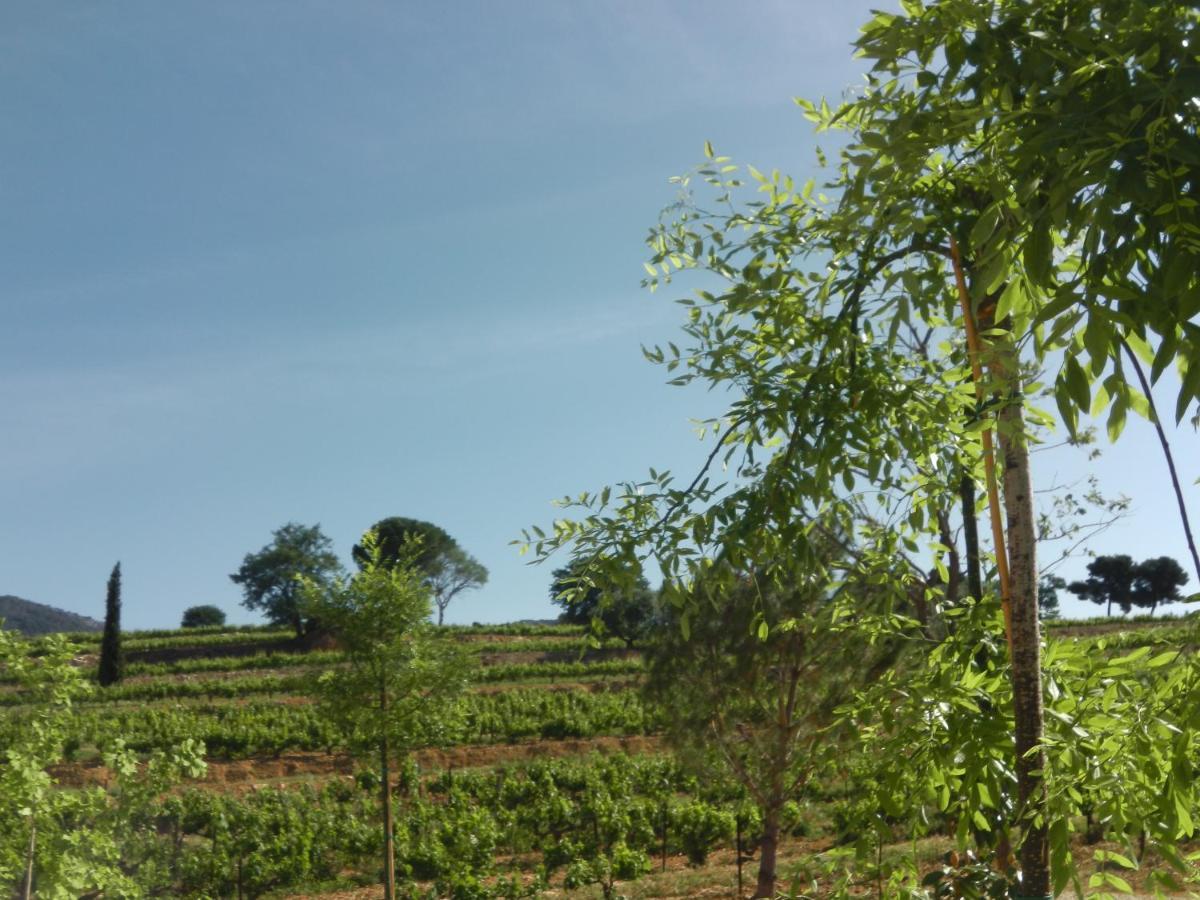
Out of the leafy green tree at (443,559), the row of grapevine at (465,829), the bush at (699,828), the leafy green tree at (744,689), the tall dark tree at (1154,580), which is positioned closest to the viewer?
the leafy green tree at (744,689)

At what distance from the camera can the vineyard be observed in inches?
559

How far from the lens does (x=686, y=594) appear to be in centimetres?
282

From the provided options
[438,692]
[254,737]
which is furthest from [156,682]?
[438,692]

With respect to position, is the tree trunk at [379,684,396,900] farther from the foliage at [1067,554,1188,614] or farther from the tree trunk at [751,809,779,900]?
the foliage at [1067,554,1188,614]

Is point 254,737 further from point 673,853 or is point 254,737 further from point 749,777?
point 749,777

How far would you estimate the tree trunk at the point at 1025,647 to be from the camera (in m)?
2.72

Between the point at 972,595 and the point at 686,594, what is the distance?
1.28 m

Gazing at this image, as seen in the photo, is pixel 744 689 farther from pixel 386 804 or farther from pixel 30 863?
pixel 30 863

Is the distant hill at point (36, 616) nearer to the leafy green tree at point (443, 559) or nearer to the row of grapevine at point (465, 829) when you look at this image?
the leafy green tree at point (443, 559)

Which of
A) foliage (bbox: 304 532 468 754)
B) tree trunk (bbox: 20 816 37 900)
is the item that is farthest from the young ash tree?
foliage (bbox: 304 532 468 754)

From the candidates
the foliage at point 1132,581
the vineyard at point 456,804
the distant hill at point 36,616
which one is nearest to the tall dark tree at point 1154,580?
the foliage at point 1132,581

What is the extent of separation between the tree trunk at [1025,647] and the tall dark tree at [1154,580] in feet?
191

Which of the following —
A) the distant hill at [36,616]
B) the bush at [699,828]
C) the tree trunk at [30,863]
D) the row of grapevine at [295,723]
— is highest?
the distant hill at [36,616]

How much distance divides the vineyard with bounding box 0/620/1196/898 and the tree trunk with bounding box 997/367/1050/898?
0.46 meters
